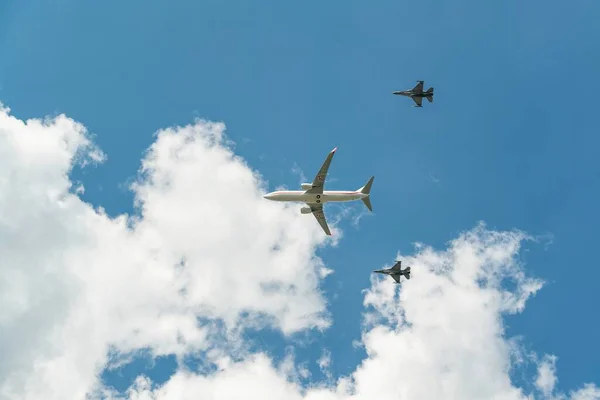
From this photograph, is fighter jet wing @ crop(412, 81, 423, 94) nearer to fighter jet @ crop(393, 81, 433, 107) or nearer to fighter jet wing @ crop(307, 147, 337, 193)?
fighter jet @ crop(393, 81, 433, 107)

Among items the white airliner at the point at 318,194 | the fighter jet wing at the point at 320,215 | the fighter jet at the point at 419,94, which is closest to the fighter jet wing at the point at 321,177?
the white airliner at the point at 318,194

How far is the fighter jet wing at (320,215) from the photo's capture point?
461 feet

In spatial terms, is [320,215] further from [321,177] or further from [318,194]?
[321,177]

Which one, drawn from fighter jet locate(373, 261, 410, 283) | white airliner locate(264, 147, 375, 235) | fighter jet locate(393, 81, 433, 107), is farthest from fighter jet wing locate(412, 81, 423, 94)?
fighter jet locate(373, 261, 410, 283)

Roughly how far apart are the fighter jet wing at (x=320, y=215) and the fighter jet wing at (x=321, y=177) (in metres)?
7.34

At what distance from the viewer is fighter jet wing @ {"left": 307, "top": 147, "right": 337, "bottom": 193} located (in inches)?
5089

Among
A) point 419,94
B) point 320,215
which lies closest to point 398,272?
point 320,215

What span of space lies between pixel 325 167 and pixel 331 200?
8993 mm

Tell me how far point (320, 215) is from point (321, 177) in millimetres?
14318

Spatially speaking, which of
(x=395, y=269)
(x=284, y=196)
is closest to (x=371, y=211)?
(x=284, y=196)

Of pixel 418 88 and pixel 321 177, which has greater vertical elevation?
pixel 418 88

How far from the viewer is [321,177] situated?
132m

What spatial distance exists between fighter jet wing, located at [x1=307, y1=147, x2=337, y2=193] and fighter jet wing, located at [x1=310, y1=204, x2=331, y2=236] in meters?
7.34

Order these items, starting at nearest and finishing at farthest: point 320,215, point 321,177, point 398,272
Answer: point 321,177 → point 320,215 → point 398,272
